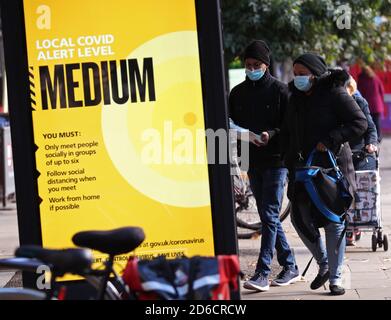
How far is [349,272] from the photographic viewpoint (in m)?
8.66

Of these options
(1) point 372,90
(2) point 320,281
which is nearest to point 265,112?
(2) point 320,281

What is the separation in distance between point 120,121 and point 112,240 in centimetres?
227

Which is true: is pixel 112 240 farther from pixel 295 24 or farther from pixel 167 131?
pixel 295 24

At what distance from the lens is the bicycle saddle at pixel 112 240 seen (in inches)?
170

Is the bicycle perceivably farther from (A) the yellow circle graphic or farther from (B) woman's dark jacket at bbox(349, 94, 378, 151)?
(B) woman's dark jacket at bbox(349, 94, 378, 151)

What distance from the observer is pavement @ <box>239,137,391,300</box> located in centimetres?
776

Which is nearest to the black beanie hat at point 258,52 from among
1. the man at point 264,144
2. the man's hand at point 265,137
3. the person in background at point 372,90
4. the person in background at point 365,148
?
the man at point 264,144

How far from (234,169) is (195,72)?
401 centimetres

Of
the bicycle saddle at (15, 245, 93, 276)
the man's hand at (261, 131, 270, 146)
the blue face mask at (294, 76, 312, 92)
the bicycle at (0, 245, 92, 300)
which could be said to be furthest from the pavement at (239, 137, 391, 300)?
the bicycle saddle at (15, 245, 93, 276)

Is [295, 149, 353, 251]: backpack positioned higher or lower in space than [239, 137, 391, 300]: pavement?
higher

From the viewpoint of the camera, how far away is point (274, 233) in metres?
8.16

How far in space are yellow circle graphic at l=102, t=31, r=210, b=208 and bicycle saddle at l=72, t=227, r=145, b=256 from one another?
2147 millimetres

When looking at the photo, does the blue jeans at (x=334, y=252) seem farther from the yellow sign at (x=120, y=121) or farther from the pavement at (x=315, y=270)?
the yellow sign at (x=120, y=121)
